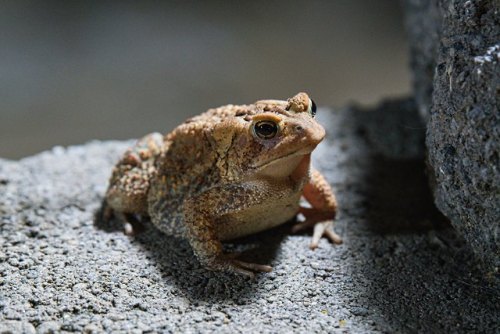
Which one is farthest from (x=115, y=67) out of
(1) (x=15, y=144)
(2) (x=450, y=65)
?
(2) (x=450, y=65)

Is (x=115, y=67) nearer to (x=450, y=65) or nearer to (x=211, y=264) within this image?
(x=211, y=264)

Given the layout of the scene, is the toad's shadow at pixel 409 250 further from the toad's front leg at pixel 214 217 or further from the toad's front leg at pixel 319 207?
the toad's front leg at pixel 214 217

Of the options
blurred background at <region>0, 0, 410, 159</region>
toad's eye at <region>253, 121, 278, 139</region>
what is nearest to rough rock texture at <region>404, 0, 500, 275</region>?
toad's eye at <region>253, 121, 278, 139</region>

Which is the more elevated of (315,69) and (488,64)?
(488,64)

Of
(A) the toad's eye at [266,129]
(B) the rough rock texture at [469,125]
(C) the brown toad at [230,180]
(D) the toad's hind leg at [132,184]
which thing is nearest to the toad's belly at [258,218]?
(C) the brown toad at [230,180]

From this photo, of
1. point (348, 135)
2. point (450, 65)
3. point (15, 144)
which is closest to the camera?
point (450, 65)

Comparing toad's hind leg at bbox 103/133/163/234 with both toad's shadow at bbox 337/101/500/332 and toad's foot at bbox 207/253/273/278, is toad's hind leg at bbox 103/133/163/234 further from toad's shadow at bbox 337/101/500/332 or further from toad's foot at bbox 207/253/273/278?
toad's shadow at bbox 337/101/500/332
